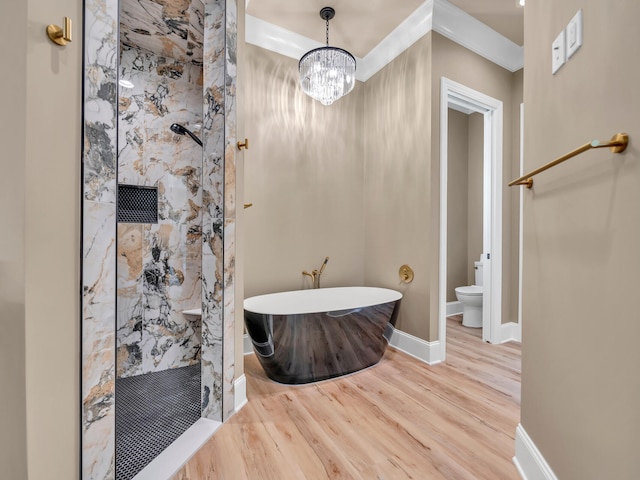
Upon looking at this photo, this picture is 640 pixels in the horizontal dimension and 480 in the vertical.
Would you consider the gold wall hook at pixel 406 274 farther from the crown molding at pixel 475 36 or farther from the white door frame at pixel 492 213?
the crown molding at pixel 475 36

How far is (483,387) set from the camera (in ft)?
7.16

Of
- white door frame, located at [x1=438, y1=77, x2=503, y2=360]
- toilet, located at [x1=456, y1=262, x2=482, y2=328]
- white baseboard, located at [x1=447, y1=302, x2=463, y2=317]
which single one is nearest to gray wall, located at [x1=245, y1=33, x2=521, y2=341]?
white door frame, located at [x1=438, y1=77, x2=503, y2=360]

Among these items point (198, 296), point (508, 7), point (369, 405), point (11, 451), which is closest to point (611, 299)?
point (369, 405)

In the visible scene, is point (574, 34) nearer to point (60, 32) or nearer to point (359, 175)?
point (60, 32)

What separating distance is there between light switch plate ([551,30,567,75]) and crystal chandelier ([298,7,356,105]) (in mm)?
1568

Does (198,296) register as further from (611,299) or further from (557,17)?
(557,17)

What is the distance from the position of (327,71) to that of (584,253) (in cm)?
217

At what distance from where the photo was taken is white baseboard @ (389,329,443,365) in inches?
101

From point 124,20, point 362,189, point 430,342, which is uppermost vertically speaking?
point 124,20

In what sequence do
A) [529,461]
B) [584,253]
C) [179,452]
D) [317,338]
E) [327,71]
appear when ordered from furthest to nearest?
[327,71]
[317,338]
[179,452]
[529,461]
[584,253]

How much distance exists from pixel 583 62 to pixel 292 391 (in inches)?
88.0

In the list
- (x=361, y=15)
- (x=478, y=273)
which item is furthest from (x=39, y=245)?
(x=478, y=273)

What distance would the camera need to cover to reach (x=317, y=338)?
2.14m

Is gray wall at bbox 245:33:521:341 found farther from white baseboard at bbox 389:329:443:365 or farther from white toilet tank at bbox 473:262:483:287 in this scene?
white toilet tank at bbox 473:262:483:287
